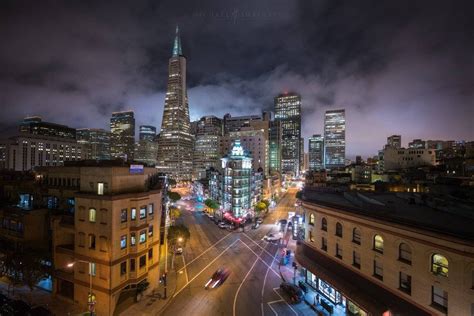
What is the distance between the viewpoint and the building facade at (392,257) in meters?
18.4

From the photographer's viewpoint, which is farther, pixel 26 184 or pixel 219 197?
pixel 219 197

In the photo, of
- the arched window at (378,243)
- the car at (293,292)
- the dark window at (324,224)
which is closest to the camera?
the arched window at (378,243)

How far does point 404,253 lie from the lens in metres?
22.1

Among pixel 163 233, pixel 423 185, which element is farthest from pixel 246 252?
pixel 423 185

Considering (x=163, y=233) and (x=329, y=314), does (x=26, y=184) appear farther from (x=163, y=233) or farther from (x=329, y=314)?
(x=329, y=314)

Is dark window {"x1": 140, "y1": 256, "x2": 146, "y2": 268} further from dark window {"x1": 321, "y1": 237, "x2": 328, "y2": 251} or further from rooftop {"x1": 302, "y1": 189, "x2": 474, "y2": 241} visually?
rooftop {"x1": 302, "y1": 189, "x2": 474, "y2": 241}

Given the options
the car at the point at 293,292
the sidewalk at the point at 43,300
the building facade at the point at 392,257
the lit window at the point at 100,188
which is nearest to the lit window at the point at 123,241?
the lit window at the point at 100,188

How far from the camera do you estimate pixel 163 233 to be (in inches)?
1633

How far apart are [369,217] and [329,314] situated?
13.1m

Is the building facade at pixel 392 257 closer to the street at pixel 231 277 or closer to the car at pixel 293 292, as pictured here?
the car at pixel 293 292

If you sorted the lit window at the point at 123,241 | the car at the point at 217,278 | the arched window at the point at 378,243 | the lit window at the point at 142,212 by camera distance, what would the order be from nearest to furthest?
the arched window at the point at 378,243 < the lit window at the point at 123,241 < the lit window at the point at 142,212 < the car at the point at 217,278

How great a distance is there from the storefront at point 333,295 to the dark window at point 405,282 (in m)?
5.97

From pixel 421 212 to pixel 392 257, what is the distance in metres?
6.03

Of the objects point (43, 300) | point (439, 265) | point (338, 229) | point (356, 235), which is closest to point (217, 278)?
point (338, 229)
